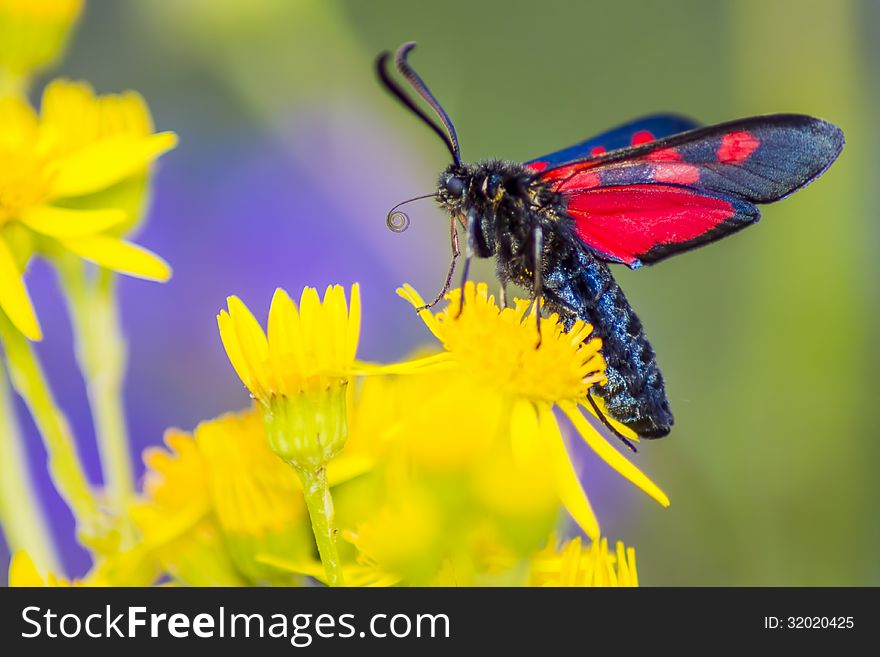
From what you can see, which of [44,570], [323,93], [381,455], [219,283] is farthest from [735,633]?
[219,283]

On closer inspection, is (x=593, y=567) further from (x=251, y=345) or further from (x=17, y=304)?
(x=17, y=304)

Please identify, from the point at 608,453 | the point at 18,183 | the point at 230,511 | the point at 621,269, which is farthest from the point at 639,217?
the point at 621,269

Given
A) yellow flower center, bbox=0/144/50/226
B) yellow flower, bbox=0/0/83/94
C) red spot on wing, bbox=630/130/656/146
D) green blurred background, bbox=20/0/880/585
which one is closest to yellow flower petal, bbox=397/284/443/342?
yellow flower center, bbox=0/144/50/226

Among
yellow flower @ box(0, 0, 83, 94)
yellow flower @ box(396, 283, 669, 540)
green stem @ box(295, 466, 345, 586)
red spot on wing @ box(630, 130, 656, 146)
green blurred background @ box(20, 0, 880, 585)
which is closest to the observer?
green stem @ box(295, 466, 345, 586)

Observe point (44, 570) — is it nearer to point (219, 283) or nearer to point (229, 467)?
point (229, 467)

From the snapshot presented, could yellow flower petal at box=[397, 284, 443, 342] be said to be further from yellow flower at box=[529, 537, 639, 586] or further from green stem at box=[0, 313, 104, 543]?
green stem at box=[0, 313, 104, 543]

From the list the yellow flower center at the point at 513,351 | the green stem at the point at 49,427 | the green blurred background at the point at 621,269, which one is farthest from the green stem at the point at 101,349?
the green blurred background at the point at 621,269
